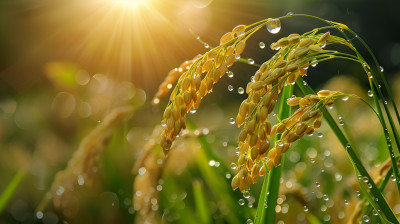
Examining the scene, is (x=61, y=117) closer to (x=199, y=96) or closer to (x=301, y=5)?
(x=199, y=96)

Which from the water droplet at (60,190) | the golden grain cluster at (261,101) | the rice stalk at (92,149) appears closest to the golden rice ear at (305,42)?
the golden grain cluster at (261,101)

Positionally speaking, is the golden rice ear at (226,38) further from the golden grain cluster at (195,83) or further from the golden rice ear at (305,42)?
the golden rice ear at (305,42)

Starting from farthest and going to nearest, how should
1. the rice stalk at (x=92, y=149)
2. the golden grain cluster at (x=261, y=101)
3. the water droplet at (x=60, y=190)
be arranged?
1. the water droplet at (x=60, y=190)
2. the rice stalk at (x=92, y=149)
3. the golden grain cluster at (x=261, y=101)

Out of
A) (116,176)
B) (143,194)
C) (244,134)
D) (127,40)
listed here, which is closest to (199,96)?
(244,134)

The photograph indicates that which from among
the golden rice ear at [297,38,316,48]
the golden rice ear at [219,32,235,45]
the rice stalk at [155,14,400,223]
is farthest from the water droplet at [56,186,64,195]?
the golden rice ear at [297,38,316,48]

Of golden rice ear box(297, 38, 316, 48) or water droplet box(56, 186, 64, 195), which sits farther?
water droplet box(56, 186, 64, 195)

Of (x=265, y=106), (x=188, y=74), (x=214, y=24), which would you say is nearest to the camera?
(x=265, y=106)

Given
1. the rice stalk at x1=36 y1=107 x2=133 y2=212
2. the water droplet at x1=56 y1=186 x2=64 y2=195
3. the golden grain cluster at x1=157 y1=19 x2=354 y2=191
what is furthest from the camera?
the water droplet at x1=56 y1=186 x2=64 y2=195

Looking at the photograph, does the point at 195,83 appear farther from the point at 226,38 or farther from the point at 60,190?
the point at 60,190

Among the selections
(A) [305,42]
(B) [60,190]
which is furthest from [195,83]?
(B) [60,190]

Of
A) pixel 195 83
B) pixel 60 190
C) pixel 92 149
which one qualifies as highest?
pixel 195 83

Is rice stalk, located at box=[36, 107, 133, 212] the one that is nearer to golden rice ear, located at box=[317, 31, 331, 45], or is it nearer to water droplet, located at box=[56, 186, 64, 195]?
water droplet, located at box=[56, 186, 64, 195]
